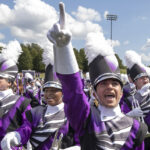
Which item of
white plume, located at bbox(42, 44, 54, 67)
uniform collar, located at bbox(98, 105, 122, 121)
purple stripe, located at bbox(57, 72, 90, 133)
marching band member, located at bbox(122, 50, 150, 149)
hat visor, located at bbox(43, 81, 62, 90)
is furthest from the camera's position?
marching band member, located at bbox(122, 50, 150, 149)

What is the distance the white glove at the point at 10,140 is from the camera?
2.29 meters

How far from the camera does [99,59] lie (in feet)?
6.33

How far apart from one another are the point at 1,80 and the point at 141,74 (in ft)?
9.26

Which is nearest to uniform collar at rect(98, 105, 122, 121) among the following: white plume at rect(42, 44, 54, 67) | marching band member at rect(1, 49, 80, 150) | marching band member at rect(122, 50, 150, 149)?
marching band member at rect(1, 49, 80, 150)

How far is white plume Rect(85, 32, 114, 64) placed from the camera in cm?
186

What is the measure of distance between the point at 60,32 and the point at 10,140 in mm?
1564

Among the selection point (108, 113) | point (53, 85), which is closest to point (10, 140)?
point (53, 85)

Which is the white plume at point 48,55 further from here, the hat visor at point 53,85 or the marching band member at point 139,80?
the marching band member at point 139,80

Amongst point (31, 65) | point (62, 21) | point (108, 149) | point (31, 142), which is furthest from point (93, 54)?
point (31, 65)

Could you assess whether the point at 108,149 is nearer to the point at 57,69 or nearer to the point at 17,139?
the point at 57,69

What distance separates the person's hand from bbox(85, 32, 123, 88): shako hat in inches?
21.6

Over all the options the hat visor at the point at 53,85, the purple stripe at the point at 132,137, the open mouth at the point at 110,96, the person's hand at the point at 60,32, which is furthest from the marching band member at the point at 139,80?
the person's hand at the point at 60,32

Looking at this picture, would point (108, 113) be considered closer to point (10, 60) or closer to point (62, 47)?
point (62, 47)

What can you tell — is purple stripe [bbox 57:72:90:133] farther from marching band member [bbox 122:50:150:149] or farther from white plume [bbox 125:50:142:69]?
white plume [bbox 125:50:142:69]
